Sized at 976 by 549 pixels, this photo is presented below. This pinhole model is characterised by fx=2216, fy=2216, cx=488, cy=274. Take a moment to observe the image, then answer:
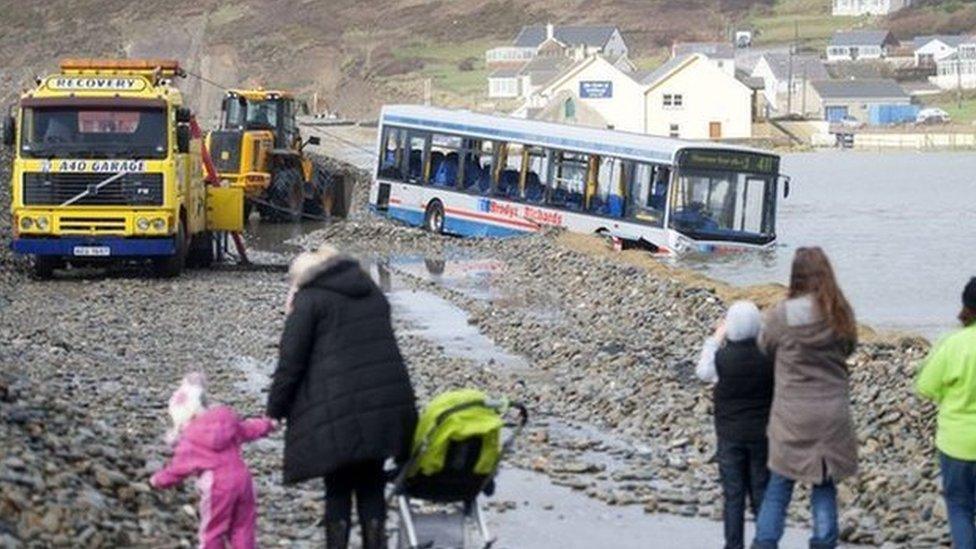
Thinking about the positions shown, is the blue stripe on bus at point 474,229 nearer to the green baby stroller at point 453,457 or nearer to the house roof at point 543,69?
the green baby stroller at point 453,457

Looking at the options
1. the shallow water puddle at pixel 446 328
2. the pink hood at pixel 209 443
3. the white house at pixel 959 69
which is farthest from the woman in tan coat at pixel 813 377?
the white house at pixel 959 69

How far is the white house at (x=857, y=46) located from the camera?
632ft

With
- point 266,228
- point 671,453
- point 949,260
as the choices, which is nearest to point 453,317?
point 671,453

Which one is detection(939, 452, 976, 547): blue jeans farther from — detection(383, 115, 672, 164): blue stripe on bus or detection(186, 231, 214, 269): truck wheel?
detection(383, 115, 672, 164): blue stripe on bus

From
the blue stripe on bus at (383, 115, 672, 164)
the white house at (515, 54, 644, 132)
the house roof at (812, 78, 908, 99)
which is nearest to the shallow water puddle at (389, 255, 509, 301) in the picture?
the blue stripe on bus at (383, 115, 672, 164)

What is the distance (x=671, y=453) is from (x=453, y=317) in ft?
38.1

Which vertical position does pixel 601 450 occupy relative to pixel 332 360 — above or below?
below

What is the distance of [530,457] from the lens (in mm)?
15648

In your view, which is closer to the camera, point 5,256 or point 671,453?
point 671,453

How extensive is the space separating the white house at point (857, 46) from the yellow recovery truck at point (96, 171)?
164 m

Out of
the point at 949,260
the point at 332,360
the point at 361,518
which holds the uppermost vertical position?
the point at 332,360

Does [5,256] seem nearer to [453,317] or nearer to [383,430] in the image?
[453,317]

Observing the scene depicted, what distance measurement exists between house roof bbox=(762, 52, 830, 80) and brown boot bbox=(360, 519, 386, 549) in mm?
163508

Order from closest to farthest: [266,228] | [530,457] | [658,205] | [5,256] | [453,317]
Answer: [530,457] < [453,317] < [5,256] < [658,205] < [266,228]
